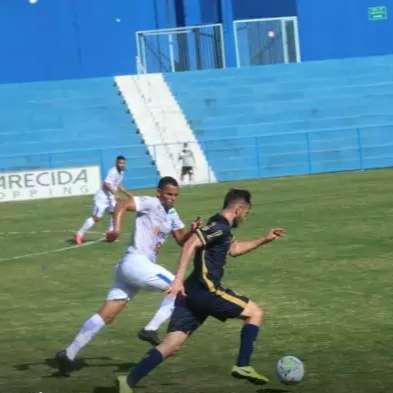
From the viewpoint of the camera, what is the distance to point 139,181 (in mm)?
45688

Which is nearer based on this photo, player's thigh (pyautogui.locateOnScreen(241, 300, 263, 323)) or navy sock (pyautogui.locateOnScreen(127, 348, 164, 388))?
navy sock (pyautogui.locateOnScreen(127, 348, 164, 388))

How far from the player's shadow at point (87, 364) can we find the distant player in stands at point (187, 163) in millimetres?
33090

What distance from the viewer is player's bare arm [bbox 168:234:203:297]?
32.9ft

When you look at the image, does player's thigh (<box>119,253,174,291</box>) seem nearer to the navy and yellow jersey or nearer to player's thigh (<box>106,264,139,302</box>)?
player's thigh (<box>106,264,139,302</box>)

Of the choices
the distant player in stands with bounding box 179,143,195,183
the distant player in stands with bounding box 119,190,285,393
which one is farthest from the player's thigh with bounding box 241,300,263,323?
the distant player in stands with bounding box 179,143,195,183

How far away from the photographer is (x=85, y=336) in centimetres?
1159

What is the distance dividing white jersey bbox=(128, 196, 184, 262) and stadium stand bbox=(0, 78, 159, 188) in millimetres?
33136

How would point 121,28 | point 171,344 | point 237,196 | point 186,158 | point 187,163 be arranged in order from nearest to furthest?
1. point 171,344
2. point 237,196
3. point 186,158
4. point 187,163
5. point 121,28

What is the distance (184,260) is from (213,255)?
40 centimetres

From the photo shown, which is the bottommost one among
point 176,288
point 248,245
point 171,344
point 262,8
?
point 171,344

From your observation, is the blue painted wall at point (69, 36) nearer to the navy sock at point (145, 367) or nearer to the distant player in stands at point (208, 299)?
the distant player in stands at point (208, 299)

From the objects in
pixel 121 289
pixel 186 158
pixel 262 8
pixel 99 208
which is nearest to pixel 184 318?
pixel 121 289

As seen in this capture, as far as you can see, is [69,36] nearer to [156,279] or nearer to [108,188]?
[108,188]

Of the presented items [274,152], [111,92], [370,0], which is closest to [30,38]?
[111,92]
